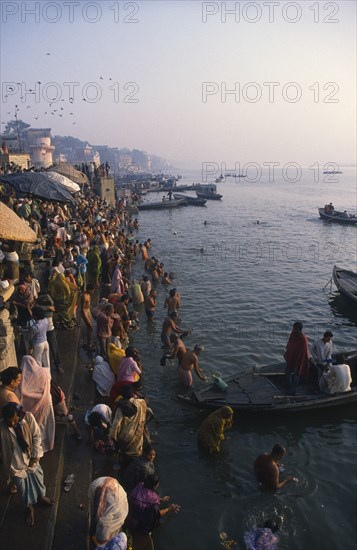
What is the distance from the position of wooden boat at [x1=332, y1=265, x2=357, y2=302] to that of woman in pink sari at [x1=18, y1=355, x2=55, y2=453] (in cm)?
1571

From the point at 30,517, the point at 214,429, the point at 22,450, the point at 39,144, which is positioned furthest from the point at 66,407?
the point at 39,144

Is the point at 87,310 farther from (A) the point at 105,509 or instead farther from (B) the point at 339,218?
(B) the point at 339,218

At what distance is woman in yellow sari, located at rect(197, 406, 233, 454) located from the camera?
7.93 meters

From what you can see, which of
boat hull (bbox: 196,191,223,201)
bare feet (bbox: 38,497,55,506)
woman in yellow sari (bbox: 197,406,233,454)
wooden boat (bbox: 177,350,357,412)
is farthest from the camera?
boat hull (bbox: 196,191,223,201)

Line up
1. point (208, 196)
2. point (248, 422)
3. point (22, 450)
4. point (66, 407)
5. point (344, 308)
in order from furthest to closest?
point (208, 196) → point (344, 308) → point (248, 422) → point (66, 407) → point (22, 450)

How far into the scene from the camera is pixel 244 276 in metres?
24.4

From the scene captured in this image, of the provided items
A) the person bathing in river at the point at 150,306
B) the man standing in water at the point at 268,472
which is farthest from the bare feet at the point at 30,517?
the person bathing in river at the point at 150,306

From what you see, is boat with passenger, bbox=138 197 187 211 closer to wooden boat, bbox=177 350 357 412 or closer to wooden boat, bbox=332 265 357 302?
wooden boat, bbox=332 265 357 302

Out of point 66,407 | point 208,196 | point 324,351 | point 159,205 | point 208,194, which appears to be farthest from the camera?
point 208,194

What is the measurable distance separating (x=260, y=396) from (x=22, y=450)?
6219mm

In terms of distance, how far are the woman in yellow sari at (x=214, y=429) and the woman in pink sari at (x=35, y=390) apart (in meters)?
3.46

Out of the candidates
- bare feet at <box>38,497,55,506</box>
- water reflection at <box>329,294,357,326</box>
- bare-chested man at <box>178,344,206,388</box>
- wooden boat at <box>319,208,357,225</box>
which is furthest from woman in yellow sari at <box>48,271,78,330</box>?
wooden boat at <box>319,208,357,225</box>

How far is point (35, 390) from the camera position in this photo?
5.77 metres

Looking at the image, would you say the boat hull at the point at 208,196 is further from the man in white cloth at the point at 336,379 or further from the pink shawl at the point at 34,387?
the pink shawl at the point at 34,387
